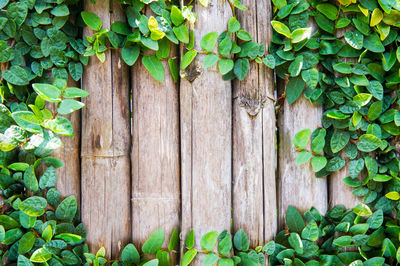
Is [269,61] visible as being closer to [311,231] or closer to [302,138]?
[302,138]

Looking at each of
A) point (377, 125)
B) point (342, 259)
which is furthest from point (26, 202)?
point (377, 125)

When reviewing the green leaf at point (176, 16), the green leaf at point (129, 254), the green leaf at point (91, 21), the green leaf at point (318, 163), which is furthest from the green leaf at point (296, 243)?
the green leaf at point (91, 21)

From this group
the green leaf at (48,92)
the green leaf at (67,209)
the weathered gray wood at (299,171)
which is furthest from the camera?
the weathered gray wood at (299,171)

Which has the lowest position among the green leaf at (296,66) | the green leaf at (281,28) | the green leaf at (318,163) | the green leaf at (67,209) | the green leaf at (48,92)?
the green leaf at (67,209)

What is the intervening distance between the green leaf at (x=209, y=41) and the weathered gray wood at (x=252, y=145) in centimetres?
17

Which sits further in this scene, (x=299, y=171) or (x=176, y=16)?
(x=299, y=171)

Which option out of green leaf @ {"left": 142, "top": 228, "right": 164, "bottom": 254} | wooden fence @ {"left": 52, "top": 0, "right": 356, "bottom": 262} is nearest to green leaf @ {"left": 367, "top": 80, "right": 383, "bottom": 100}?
wooden fence @ {"left": 52, "top": 0, "right": 356, "bottom": 262}

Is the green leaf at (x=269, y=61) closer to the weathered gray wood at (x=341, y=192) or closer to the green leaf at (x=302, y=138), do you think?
the green leaf at (x=302, y=138)

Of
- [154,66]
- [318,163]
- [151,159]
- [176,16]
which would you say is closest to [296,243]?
[318,163]

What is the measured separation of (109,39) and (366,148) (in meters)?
1.13

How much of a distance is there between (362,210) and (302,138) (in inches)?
15.8

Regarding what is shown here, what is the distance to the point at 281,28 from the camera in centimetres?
129

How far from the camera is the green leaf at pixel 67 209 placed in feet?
4.13

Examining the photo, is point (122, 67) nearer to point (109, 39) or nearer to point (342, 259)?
point (109, 39)
